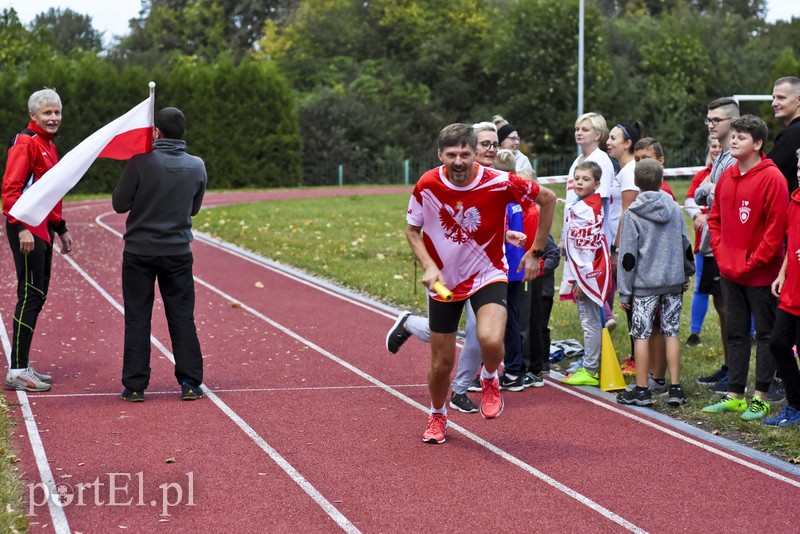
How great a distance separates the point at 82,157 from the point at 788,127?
17.0ft

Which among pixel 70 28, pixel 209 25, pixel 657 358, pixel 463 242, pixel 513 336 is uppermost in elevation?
pixel 70 28

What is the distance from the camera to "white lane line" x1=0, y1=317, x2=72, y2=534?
212 inches

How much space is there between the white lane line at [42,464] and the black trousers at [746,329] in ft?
15.8

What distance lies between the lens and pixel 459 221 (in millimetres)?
6770

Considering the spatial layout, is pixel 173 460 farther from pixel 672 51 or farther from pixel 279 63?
pixel 279 63

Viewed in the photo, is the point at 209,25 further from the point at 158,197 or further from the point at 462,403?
the point at 462,403

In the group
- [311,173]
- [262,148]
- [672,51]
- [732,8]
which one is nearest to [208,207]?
[262,148]

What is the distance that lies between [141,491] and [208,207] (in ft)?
77.3

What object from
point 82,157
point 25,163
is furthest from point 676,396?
point 25,163

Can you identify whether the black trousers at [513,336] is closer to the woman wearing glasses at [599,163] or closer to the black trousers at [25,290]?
the woman wearing glasses at [599,163]

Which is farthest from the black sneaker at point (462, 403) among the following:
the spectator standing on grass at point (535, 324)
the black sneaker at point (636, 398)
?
the black sneaker at point (636, 398)

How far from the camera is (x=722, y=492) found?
6086 mm

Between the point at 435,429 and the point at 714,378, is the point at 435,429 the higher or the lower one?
the higher one

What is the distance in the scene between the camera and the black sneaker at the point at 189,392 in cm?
809
